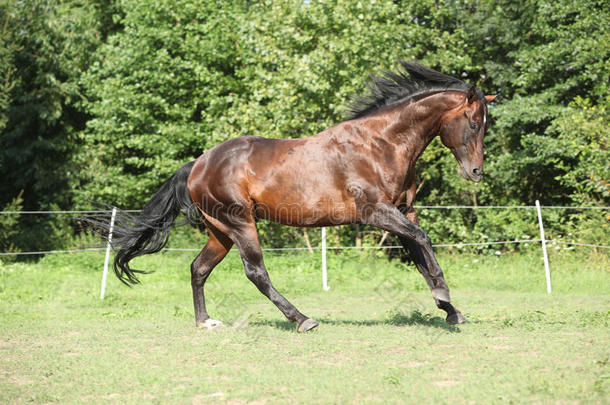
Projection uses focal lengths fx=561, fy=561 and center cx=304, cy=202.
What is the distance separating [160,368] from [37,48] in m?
16.2

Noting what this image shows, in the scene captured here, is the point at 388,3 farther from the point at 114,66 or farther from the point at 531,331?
the point at 531,331

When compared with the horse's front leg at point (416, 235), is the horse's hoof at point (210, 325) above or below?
below

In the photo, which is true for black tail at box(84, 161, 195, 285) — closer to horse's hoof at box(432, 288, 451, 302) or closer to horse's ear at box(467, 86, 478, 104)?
horse's hoof at box(432, 288, 451, 302)

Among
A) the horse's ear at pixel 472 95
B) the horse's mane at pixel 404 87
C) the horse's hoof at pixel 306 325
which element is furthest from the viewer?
the horse's mane at pixel 404 87

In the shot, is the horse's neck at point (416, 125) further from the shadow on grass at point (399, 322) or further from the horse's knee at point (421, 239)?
the shadow on grass at point (399, 322)

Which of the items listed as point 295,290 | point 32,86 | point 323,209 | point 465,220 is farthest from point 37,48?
point 323,209

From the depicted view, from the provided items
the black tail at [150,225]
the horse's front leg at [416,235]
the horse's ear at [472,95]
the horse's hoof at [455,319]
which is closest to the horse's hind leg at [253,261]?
the black tail at [150,225]

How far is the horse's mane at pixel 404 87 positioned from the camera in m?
5.66

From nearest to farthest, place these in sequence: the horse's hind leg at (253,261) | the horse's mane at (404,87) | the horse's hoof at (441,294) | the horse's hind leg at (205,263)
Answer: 1. the horse's hoof at (441,294)
2. the horse's mane at (404,87)
3. the horse's hind leg at (253,261)
4. the horse's hind leg at (205,263)

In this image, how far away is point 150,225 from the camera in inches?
254

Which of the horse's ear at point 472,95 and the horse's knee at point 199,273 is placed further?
the horse's knee at point 199,273

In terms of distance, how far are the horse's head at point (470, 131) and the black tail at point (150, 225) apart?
2.91m

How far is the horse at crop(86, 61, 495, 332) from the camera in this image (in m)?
5.39

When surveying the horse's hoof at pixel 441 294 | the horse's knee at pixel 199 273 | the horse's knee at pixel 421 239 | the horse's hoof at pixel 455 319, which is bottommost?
the horse's hoof at pixel 455 319
